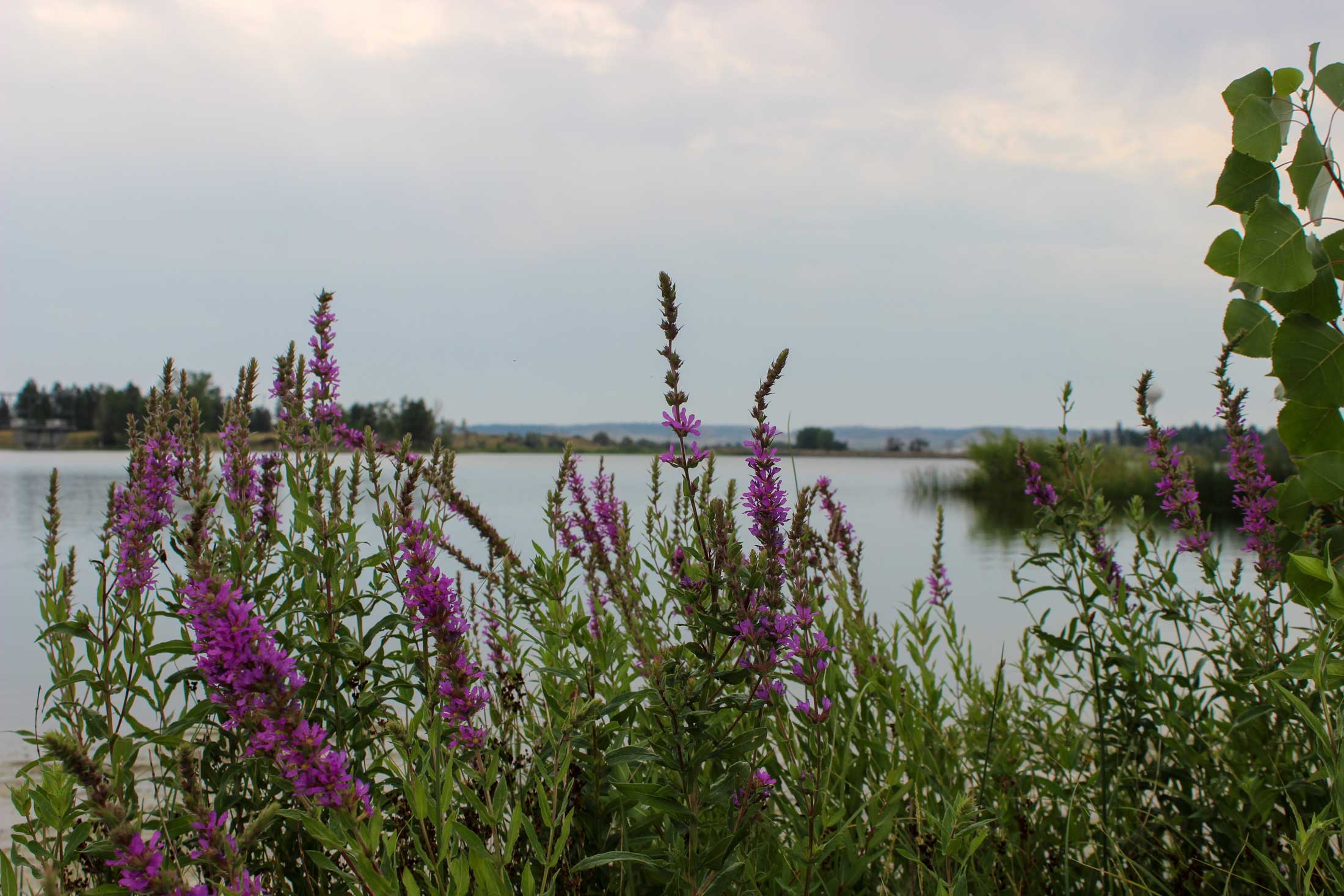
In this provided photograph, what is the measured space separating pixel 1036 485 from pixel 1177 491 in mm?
508

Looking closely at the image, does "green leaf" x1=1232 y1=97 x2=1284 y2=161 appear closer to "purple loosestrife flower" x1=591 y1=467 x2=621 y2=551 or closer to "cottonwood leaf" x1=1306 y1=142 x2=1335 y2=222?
"cottonwood leaf" x1=1306 y1=142 x2=1335 y2=222

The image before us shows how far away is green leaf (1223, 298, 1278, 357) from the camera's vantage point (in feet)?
7.17

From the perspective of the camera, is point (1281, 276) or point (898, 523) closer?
point (1281, 276)

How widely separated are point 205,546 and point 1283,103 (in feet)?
8.71

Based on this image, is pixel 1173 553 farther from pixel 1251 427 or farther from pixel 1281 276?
pixel 1281 276

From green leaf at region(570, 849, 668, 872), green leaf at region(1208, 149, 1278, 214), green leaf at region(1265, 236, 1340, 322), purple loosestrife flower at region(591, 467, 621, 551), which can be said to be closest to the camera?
green leaf at region(570, 849, 668, 872)

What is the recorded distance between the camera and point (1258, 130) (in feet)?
6.57

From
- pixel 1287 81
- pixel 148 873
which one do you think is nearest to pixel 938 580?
pixel 1287 81

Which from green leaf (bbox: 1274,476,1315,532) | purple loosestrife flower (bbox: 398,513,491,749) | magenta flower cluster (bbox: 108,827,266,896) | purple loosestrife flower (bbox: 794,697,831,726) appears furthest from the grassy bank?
magenta flower cluster (bbox: 108,827,266,896)

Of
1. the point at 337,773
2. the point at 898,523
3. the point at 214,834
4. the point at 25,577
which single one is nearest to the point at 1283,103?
the point at 337,773

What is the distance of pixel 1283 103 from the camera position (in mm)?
2012

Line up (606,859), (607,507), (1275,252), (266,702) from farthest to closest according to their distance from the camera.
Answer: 1. (607,507)
2. (1275,252)
3. (606,859)
4. (266,702)

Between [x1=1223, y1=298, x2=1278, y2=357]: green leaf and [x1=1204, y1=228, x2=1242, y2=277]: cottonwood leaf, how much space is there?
0.22 meters

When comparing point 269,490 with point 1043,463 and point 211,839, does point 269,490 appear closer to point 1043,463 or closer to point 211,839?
point 211,839
